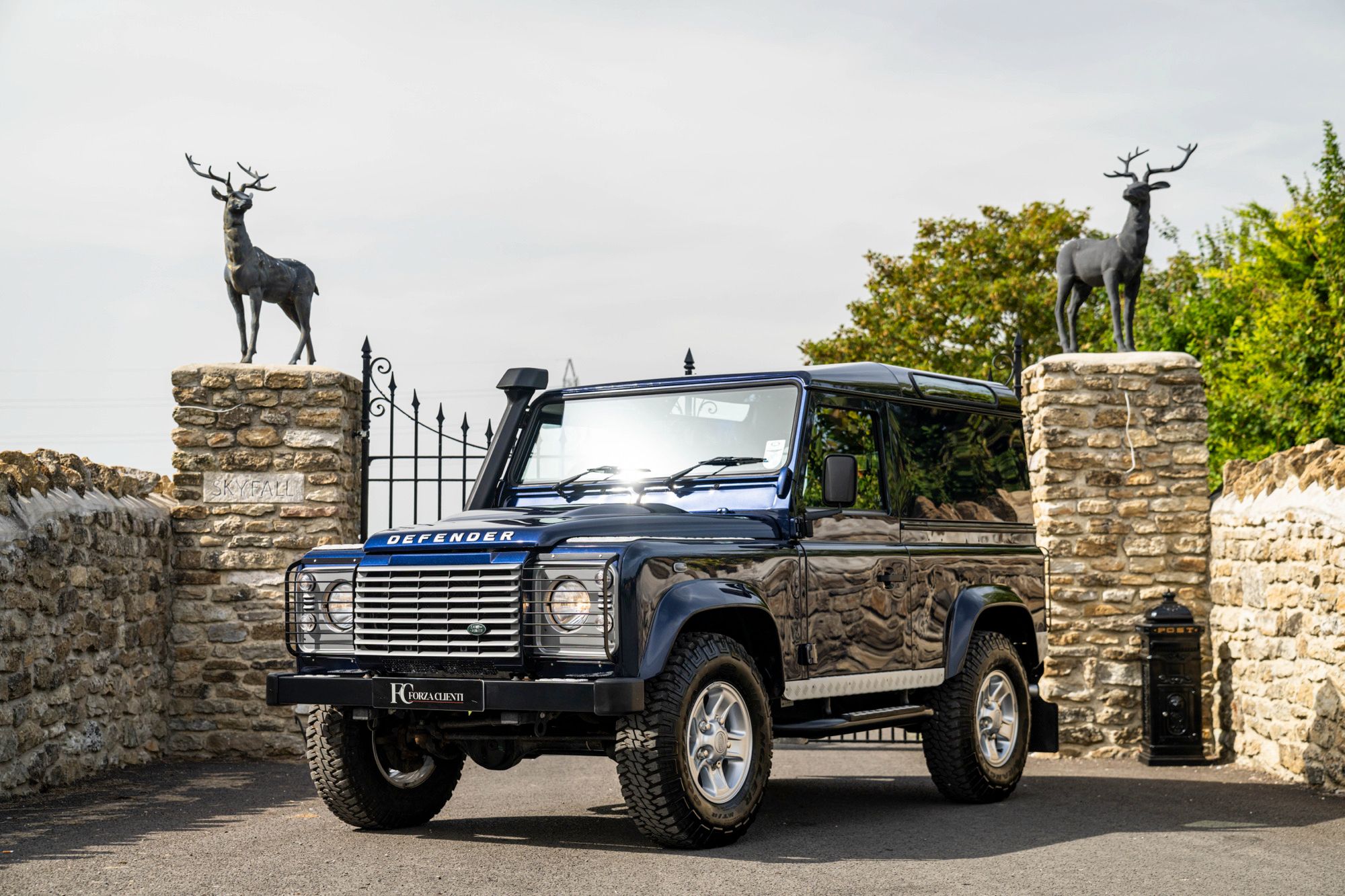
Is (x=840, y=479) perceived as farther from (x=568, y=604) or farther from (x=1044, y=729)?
(x=1044, y=729)

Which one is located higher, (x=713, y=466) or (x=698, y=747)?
(x=713, y=466)

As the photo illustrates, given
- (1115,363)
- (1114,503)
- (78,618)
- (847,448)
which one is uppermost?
(1115,363)

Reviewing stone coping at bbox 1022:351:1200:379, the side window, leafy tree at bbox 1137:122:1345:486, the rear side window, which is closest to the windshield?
the side window

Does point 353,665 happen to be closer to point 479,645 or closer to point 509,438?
point 479,645

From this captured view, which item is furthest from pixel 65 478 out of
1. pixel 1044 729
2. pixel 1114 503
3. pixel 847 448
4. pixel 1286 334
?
pixel 1286 334

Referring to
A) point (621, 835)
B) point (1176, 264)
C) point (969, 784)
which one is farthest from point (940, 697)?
point (1176, 264)

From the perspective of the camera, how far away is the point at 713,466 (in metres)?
7.63

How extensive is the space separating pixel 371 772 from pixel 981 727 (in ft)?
11.7

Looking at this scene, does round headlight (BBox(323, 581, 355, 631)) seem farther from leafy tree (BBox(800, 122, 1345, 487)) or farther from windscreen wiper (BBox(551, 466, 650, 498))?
leafy tree (BBox(800, 122, 1345, 487))

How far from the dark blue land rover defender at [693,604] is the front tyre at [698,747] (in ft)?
0.04

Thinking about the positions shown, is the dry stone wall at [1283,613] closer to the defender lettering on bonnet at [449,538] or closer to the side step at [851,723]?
the side step at [851,723]

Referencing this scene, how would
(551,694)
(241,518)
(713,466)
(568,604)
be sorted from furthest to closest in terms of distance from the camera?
1. (241,518)
2. (713,466)
3. (568,604)
4. (551,694)

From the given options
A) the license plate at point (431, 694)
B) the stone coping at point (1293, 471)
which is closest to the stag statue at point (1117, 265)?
the stone coping at point (1293, 471)

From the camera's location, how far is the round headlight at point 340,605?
7031 millimetres
